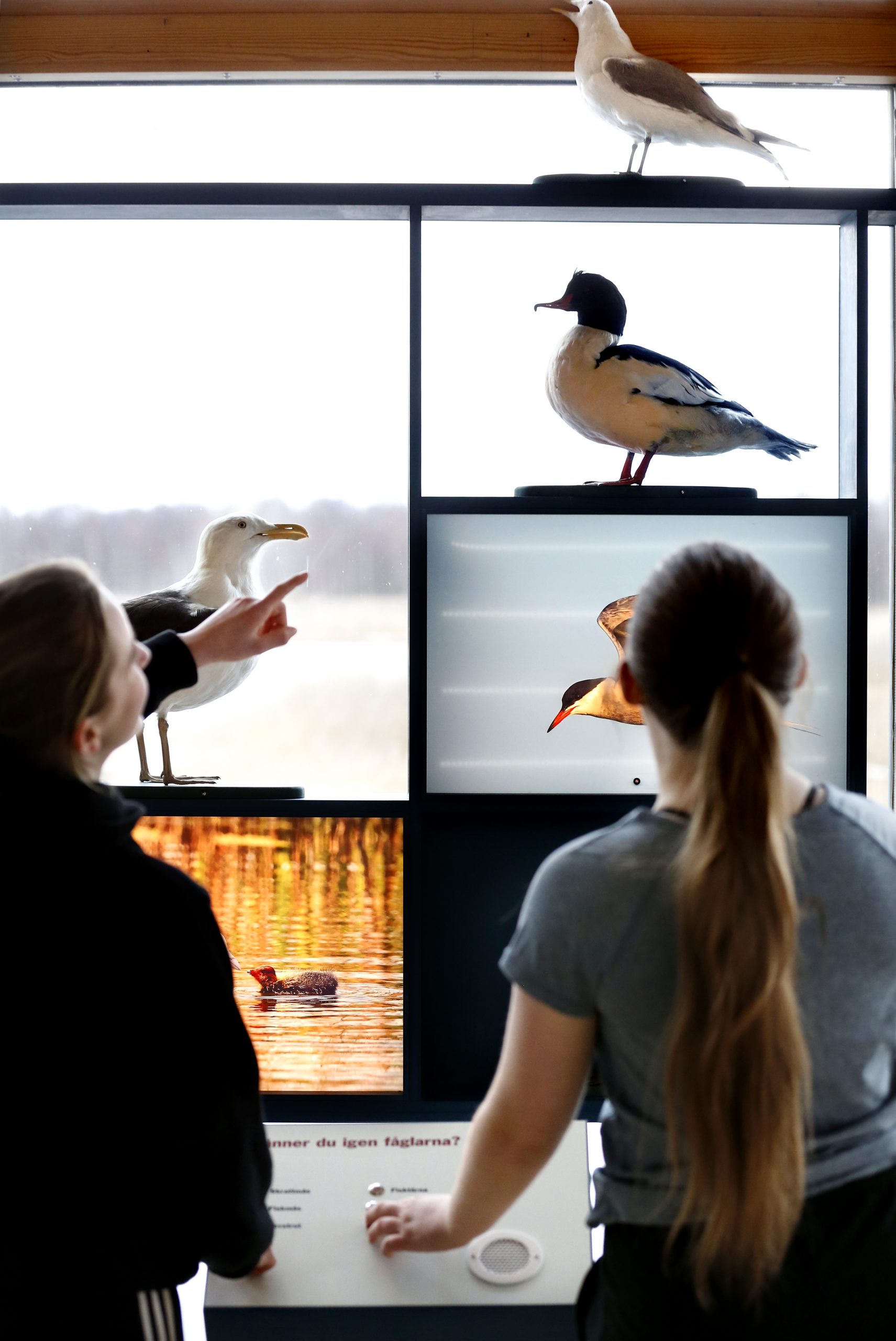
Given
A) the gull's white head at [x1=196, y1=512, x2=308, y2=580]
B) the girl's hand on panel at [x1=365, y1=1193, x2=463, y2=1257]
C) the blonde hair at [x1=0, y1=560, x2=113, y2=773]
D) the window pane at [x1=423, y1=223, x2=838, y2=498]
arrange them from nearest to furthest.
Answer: the blonde hair at [x1=0, y1=560, x2=113, y2=773], the girl's hand on panel at [x1=365, y1=1193, x2=463, y2=1257], the gull's white head at [x1=196, y1=512, x2=308, y2=580], the window pane at [x1=423, y1=223, x2=838, y2=498]

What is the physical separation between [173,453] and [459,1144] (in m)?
1.42

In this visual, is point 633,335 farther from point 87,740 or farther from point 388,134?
point 87,740

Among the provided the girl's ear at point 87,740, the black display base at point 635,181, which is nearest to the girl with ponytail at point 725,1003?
A: the girl's ear at point 87,740

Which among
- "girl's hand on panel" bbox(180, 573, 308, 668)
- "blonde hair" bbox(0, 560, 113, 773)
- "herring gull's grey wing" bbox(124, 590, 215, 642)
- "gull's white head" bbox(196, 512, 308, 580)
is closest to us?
"blonde hair" bbox(0, 560, 113, 773)

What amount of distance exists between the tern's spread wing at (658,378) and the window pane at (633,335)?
24 centimetres

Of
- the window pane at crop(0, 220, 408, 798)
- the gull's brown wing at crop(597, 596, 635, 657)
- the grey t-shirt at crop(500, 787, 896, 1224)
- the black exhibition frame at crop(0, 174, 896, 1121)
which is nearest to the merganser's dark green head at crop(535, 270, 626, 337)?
the black exhibition frame at crop(0, 174, 896, 1121)

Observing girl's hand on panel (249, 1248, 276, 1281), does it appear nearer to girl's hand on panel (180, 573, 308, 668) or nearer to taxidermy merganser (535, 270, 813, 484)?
girl's hand on panel (180, 573, 308, 668)

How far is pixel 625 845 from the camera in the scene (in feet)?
2.62

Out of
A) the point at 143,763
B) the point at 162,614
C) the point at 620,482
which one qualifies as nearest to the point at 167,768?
the point at 143,763

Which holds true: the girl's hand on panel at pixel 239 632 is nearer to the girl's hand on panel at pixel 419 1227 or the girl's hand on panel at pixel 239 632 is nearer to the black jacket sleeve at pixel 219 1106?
the black jacket sleeve at pixel 219 1106

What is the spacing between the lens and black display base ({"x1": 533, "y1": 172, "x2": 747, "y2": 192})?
190 cm

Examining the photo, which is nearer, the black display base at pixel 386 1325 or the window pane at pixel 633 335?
the black display base at pixel 386 1325

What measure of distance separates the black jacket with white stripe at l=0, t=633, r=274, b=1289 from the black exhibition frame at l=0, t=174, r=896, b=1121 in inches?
40.4

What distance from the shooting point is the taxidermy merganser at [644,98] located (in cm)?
192
